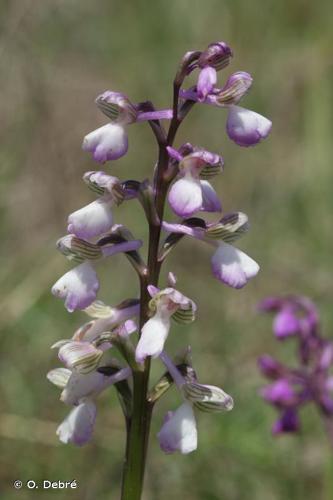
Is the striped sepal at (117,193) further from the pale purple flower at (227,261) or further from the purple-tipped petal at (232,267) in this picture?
the purple-tipped petal at (232,267)

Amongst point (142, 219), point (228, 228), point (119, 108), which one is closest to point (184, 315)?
point (228, 228)

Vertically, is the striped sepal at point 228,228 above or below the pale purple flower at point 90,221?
below

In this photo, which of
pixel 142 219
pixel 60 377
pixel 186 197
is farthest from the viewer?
pixel 142 219

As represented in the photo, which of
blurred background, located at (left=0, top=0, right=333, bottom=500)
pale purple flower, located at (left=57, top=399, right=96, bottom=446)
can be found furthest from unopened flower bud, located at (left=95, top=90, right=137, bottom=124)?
blurred background, located at (left=0, top=0, right=333, bottom=500)

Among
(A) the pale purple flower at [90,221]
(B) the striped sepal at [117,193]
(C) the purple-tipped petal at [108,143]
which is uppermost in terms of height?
(C) the purple-tipped petal at [108,143]

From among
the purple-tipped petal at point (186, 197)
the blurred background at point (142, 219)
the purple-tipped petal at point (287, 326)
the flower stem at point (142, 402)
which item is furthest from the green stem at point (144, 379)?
the purple-tipped petal at point (287, 326)

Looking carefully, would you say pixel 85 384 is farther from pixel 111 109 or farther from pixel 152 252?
pixel 111 109

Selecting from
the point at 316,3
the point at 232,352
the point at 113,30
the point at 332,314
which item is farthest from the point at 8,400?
the point at 316,3
